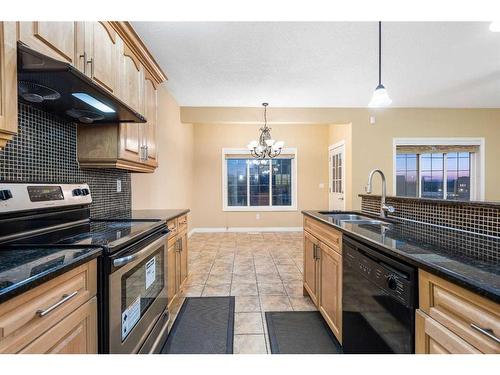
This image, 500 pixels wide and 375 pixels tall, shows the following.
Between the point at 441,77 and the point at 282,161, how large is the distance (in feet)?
12.2

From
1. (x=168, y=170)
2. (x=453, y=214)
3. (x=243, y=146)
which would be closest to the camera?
(x=453, y=214)

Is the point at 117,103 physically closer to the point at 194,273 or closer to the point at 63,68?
the point at 63,68

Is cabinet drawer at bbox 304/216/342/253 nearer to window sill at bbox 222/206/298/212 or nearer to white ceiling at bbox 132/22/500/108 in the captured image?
white ceiling at bbox 132/22/500/108

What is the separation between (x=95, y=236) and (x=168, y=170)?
9.64 ft

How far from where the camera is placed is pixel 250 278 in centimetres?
329

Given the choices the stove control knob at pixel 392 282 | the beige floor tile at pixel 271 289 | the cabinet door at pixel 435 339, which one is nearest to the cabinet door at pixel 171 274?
the beige floor tile at pixel 271 289

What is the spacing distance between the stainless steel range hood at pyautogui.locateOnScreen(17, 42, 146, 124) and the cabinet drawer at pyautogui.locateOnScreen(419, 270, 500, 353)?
1.68m

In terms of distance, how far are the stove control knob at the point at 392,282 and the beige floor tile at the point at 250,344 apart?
3.73 feet

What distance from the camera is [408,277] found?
102cm

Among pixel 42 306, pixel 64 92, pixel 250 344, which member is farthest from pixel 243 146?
pixel 42 306

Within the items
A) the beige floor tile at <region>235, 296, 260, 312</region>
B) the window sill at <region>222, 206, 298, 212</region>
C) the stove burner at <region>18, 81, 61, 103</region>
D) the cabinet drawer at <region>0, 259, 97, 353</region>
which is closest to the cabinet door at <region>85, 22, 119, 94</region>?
the stove burner at <region>18, 81, 61, 103</region>

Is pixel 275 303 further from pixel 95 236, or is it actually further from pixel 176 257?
pixel 95 236

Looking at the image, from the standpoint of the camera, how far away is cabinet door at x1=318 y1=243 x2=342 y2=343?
1.75m
